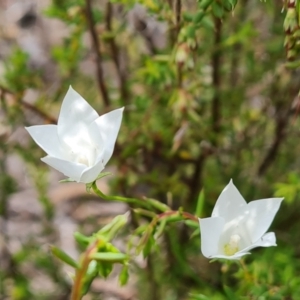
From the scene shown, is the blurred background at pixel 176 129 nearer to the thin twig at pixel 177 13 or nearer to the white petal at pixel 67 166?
the thin twig at pixel 177 13

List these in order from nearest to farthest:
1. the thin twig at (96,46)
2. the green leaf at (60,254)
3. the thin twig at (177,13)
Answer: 1. the green leaf at (60,254)
2. the thin twig at (177,13)
3. the thin twig at (96,46)

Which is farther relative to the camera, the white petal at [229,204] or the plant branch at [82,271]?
the white petal at [229,204]

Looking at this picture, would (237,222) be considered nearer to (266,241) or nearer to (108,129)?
(266,241)

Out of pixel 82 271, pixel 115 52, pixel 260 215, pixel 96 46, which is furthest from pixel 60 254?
pixel 115 52

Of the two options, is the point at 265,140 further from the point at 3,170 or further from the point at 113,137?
the point at 113,137

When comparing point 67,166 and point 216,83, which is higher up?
point 67,166

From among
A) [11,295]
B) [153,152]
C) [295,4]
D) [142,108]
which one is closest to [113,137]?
[295,4]

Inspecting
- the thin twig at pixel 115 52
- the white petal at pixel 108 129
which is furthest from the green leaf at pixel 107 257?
the thin twig at pixel 115 52
